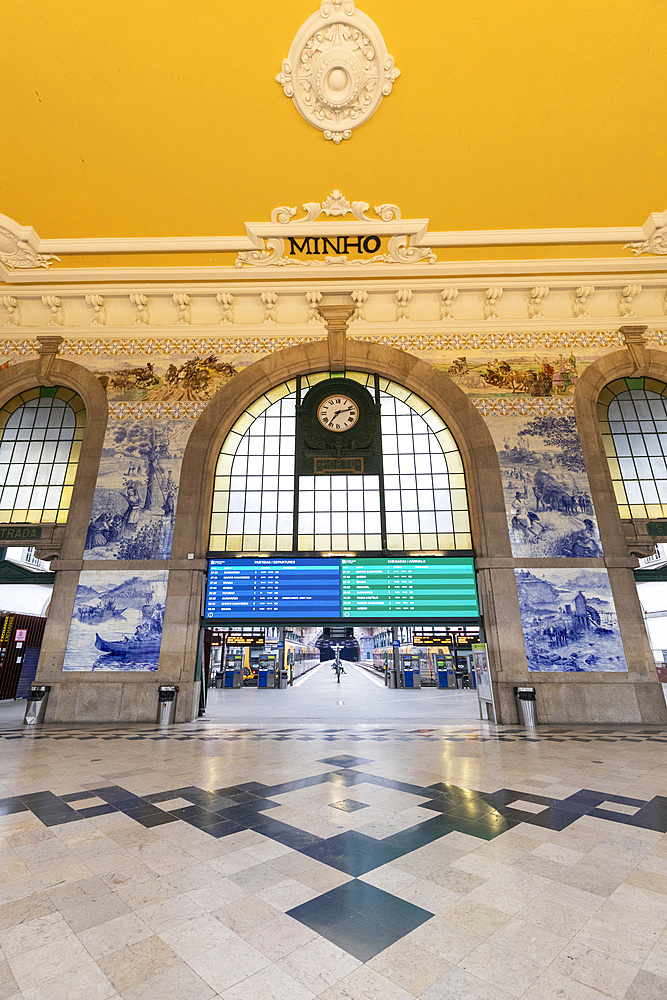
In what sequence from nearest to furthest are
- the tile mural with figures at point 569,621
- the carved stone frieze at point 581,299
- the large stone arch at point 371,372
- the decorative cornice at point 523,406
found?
the tile mural with figures at point 569,621 → the large stone arch at point 371,372 → the decorative cornice at point 523,406 → the carved stone frieze at point 581,299

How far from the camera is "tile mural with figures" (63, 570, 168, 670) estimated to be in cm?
1023

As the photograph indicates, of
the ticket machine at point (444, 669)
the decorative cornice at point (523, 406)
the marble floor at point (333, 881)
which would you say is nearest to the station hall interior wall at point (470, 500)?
the decorative cornice at point (523, 406)

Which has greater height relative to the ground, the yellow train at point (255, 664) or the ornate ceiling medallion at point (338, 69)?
the ornate ceiling medallion at point (338, 69)

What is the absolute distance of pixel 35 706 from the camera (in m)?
9.64

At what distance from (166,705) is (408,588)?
608 cm

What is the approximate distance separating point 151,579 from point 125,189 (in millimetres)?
8873

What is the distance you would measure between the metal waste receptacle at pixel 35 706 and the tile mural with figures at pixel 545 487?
11.2 meters

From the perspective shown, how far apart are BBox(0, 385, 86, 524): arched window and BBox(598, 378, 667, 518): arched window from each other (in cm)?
1444

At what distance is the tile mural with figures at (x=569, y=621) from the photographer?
9992 millimetres

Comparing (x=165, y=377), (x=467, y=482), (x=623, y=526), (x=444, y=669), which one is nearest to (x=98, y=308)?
(x=165, y=377)

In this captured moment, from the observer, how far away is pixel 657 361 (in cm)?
1226

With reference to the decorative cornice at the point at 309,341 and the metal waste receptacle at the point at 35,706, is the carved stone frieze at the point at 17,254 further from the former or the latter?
the metal waste receptacle at the point at 35,706

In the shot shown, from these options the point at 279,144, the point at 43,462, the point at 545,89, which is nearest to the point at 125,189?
the point at 279,144

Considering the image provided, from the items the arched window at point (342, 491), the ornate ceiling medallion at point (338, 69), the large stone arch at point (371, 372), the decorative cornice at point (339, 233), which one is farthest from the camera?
the arched window at point (342, 491)
